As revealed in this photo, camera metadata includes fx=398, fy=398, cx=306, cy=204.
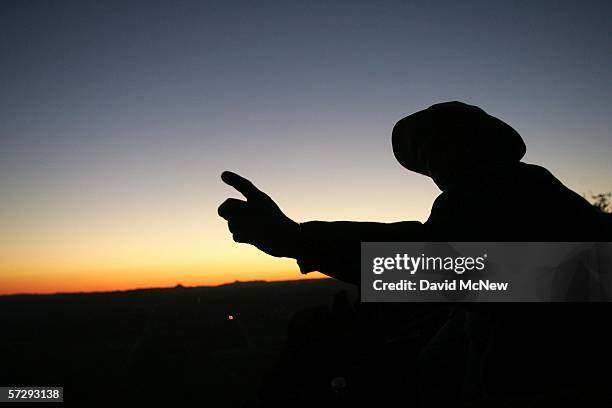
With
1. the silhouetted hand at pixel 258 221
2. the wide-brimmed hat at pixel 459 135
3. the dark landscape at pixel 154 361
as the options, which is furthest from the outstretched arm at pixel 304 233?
the dark landscape at pixel 154 361

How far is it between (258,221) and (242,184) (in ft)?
0.40

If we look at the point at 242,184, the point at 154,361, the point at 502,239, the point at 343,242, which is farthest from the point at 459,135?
the point at 154,361

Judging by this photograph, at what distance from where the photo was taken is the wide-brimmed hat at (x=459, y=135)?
5.22 feet

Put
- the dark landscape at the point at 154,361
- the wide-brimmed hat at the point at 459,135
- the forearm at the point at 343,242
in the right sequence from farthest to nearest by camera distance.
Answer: the dark landscape at the point at 154,361, the wide-brimmed hat at the point at 459,135, the forearm at the point at 343,242

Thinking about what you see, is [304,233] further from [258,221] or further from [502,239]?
[502,239]

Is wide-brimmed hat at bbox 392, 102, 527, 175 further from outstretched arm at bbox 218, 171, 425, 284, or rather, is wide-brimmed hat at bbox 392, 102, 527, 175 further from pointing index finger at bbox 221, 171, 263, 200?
pointing index finger at bbox 221, 171, 263, 200

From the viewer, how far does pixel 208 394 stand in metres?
22.9

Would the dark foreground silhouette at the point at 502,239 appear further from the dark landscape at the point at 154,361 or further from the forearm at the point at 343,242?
the dark landscape at the point at 154,361

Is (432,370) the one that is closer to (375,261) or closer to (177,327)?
(375,261)

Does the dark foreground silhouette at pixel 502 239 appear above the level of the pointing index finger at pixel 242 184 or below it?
below

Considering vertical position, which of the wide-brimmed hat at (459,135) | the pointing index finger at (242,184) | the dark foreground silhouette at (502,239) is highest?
the wide-brimmed hat at (459,135)

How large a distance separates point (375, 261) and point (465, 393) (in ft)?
1.96

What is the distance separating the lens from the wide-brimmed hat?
1.59 m

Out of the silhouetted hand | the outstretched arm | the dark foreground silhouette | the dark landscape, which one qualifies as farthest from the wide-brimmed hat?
the dark landscape
